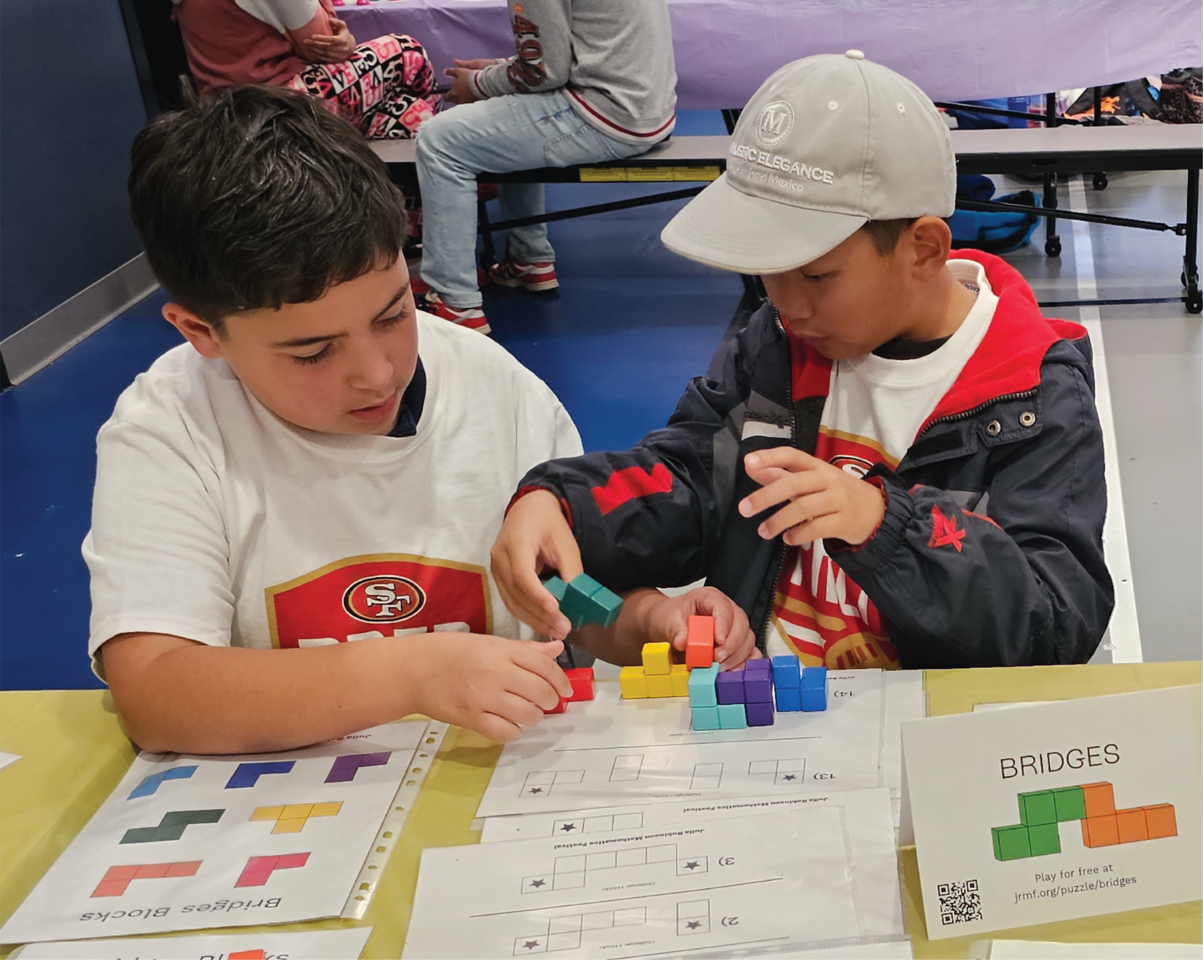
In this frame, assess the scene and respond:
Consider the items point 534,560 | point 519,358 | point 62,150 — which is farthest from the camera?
point 62,150

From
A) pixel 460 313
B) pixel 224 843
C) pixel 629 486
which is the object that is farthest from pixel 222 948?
pixel 460 313

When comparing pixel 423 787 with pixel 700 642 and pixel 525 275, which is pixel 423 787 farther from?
pixel 525 275

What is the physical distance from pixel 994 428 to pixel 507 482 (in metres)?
0.55

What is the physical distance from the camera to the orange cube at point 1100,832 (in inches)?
32.4

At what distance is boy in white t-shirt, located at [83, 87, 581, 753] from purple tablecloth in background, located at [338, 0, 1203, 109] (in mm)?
3653

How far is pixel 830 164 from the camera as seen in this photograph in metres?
1.21

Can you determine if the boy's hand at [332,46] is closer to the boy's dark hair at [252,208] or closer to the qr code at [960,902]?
the boy's dark hair at [252,208]

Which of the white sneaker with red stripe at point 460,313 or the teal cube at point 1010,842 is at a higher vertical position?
the teal cube at point 1010,842

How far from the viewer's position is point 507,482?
1451mm

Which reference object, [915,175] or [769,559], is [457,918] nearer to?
[769,559]

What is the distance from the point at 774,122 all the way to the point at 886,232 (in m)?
0.16

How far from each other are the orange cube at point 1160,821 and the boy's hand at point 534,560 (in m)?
0.56

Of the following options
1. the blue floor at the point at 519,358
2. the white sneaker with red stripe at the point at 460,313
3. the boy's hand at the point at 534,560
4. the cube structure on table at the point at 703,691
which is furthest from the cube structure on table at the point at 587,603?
the white sneaker with red stripe at the point at 460,313

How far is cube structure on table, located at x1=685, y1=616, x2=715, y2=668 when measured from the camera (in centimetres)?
113
